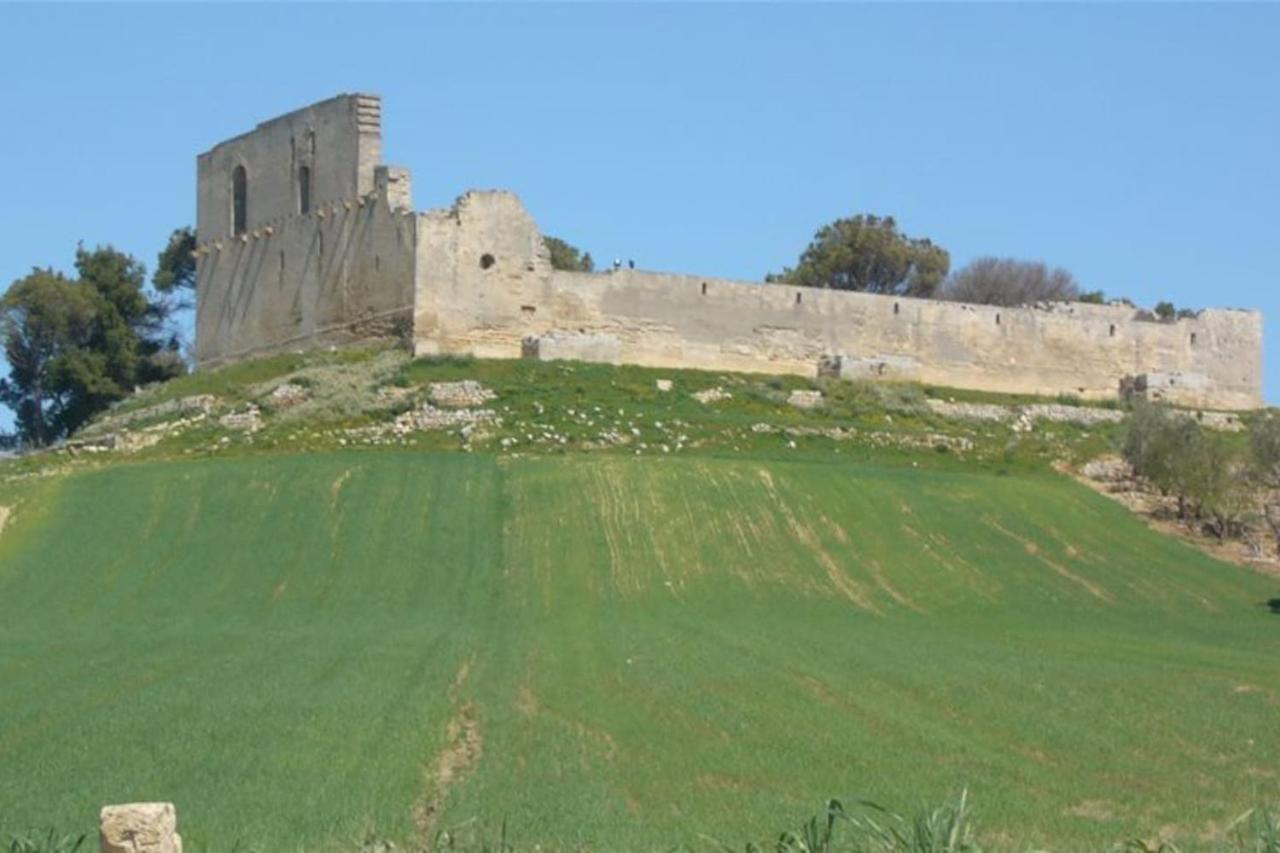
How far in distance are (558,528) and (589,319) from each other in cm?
1120

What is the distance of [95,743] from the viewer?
19.4 m

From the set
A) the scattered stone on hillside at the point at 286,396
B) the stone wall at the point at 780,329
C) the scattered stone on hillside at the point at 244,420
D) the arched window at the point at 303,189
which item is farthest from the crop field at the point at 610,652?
the arched window at the point at 303,189

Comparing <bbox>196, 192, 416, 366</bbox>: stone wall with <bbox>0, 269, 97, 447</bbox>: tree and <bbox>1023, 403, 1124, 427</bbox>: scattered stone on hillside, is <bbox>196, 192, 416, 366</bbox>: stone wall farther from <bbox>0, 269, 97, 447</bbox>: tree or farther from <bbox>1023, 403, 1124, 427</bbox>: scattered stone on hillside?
<bbox>1023, 403, 1124, 427</bbox>: scattered stone on hillside

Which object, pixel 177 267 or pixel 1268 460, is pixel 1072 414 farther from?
pixel 177 267

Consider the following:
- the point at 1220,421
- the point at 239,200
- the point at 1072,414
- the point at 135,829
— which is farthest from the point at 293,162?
the point at 135,829

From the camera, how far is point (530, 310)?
149 ft

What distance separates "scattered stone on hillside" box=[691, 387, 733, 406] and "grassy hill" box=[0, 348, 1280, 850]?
0.68 metres

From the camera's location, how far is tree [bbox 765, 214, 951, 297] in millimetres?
68000

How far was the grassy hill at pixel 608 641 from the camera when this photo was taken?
57.8 ft

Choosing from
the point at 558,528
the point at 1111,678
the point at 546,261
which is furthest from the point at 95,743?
the point at 546,261

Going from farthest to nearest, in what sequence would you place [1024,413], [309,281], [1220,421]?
[1220,421], [1024,413], [309,281]

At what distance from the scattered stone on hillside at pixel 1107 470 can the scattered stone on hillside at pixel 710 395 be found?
254 inches

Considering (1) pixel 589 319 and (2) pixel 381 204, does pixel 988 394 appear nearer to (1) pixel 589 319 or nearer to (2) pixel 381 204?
(1) pixel 589 319

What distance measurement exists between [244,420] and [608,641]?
16.0 meters
